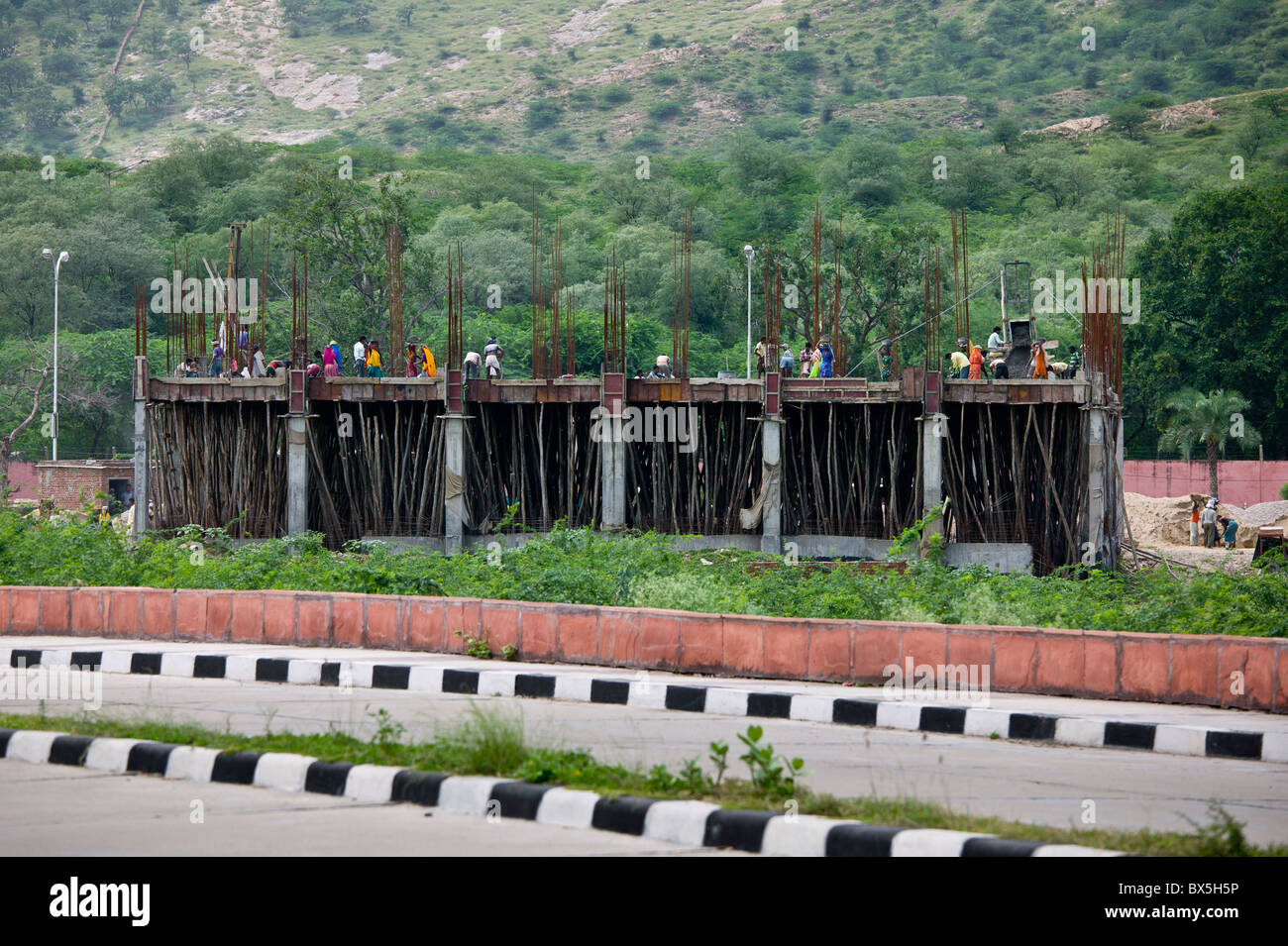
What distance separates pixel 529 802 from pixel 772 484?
2114cm

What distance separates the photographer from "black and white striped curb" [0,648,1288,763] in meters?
9.37

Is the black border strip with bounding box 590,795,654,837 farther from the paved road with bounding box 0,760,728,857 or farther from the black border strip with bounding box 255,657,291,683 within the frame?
the black border strip with bounding box 255,657,291,683

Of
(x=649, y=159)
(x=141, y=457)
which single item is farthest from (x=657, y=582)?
(x=649, y=159)

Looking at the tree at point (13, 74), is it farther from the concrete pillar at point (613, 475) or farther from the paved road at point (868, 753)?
the paved road at point (868, 753)

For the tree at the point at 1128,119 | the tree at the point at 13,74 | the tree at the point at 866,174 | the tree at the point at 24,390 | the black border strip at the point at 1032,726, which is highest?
the tree at the point at 13,74

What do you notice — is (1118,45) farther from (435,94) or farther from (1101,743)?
(1101,743)

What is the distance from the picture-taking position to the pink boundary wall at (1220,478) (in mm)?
51406

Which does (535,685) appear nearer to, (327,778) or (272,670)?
(272,670)

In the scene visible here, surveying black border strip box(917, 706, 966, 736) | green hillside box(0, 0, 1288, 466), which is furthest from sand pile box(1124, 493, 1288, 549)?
black border strip box(917, 706, 966, 736)

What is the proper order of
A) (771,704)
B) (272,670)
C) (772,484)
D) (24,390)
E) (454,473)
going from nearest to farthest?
(771,704)
(272,670)
(772,484)
(454,473)
(24,390)

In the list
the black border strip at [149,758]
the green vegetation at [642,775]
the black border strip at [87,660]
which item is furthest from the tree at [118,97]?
the black border strip at [149,758]

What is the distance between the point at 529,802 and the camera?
7.05 meters

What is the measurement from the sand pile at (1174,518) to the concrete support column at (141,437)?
1002 inches
